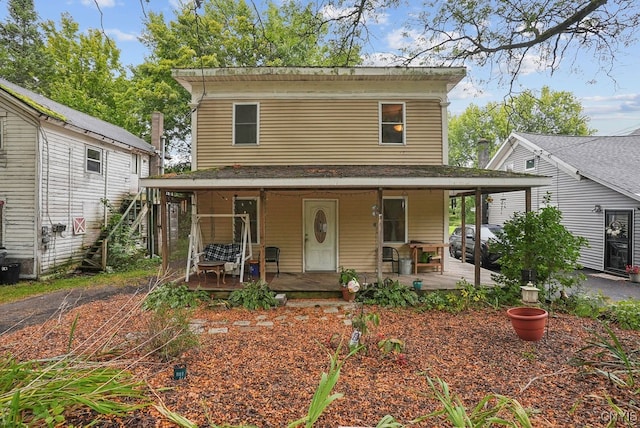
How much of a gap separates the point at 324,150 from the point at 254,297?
4.58 meters

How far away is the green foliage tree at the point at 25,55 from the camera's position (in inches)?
786

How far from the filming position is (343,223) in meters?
9.12

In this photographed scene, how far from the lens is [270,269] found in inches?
363

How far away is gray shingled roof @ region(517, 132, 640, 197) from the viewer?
10656 mm

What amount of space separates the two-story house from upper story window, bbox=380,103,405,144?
0.03 m

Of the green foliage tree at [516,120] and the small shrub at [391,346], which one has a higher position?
the green foliage tree at [516,120]

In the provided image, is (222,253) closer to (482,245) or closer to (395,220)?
(395,220)

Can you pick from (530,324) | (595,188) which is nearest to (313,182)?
(530,324)

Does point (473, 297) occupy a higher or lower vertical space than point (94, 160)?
lower

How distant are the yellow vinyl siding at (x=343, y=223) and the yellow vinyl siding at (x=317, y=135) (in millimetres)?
988

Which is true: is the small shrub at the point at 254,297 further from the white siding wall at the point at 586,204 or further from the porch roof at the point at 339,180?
the white siding wall at the point at 586,204

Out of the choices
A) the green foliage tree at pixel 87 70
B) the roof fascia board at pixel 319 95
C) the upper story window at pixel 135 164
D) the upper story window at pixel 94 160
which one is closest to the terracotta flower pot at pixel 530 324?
the roof fascia board at pixel 319 95

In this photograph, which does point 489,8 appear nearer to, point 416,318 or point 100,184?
point 416,318

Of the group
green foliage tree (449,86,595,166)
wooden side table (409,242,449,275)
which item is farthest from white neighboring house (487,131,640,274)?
wooden side table (409,242,449,275)
